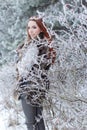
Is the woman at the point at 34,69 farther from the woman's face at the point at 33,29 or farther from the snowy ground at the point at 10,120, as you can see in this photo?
the snowy ground at the point at 10,120

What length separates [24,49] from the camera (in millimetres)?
4258

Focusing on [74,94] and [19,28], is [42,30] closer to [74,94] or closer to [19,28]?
[74,94]

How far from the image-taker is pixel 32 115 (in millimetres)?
4379

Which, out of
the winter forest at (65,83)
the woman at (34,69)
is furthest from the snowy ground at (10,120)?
the woman at (34,69)

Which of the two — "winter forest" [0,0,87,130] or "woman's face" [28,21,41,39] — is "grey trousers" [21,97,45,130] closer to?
"winter forest" [0,0,87,130]

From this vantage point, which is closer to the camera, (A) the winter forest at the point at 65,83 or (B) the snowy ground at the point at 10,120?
(A) the winter forest at the point at 65,83

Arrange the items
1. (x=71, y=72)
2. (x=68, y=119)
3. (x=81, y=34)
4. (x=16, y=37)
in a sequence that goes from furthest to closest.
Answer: (x=16, y=37), (x=71, y=72), (x=68, y=119), (x=81, y=34)

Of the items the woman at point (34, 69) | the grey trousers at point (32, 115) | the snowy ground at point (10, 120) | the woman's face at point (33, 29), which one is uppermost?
the woman's face at point (33, 29)

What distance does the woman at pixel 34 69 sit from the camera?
4.20 m

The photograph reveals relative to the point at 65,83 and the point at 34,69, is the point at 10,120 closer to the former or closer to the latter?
the point at 65,83

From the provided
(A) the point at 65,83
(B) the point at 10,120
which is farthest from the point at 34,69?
(B) the point at 10,120

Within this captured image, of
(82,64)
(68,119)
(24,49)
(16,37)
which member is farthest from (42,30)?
(16,37)

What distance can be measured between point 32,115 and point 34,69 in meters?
0.51

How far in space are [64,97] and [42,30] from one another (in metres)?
0.85
